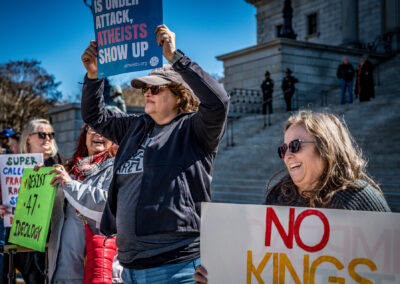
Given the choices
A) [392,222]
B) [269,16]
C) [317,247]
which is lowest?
[317,247]

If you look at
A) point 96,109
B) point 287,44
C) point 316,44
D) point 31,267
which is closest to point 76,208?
point 96,109

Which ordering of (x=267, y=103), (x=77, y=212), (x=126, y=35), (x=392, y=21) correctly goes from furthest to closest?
(x=392, y=21) → (x=267, y=103) → (x=77, y=212) → (x=126, y=35)

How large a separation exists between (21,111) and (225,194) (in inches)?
1075

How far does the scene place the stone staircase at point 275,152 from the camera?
9.74 meters

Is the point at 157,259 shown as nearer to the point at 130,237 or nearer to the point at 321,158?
the point at 130,237

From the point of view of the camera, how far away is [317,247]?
1.84m

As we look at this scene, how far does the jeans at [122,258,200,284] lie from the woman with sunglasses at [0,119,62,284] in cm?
242

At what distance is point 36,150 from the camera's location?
Answer: 4477mm

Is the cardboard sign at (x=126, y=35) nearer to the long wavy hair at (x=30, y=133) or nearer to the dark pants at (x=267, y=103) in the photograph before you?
the long wavy hair at (x=30, y=133)

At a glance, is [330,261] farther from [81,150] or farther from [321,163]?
[81,150]

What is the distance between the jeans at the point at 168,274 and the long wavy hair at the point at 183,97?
0.88 m

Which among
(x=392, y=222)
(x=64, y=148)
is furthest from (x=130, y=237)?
(x=64, y=148)

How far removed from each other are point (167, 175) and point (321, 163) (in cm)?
77

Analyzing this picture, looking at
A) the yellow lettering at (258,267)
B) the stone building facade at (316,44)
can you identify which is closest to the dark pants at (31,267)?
the yellow lettering at (258,267)
